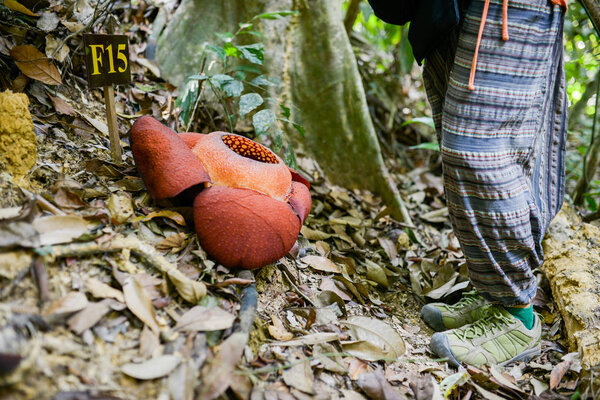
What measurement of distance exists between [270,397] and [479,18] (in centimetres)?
146

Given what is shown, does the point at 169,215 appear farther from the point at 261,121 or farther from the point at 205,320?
the point at 261,121

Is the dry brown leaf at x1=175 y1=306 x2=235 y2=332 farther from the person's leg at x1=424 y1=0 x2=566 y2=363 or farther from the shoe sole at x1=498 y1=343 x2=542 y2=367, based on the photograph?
the shoe sole at x1=498 y1=343 x2=542 y2=367

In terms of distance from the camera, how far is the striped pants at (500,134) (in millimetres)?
1512

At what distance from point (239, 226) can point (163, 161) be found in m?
0.38

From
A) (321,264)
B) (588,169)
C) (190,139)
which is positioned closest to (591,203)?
(588,169)

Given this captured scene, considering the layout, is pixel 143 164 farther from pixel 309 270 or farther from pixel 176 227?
pixel 309 270

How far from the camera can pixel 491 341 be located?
1.79 metres

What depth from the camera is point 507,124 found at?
158 cm

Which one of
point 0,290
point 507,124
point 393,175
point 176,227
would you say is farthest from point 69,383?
point 393,175

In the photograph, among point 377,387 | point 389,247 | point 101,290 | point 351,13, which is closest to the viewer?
point 101,290

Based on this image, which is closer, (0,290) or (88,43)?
(0,290)

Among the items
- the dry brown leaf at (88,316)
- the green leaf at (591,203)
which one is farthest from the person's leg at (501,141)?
the green leaf at (591,203)

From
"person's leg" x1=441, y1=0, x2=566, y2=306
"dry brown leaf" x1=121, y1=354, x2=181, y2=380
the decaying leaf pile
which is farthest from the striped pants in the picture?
"dry brown leaf" x1=121, y1=354, x2=181, y2=380

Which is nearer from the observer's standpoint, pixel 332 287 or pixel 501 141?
pixel 501 141
